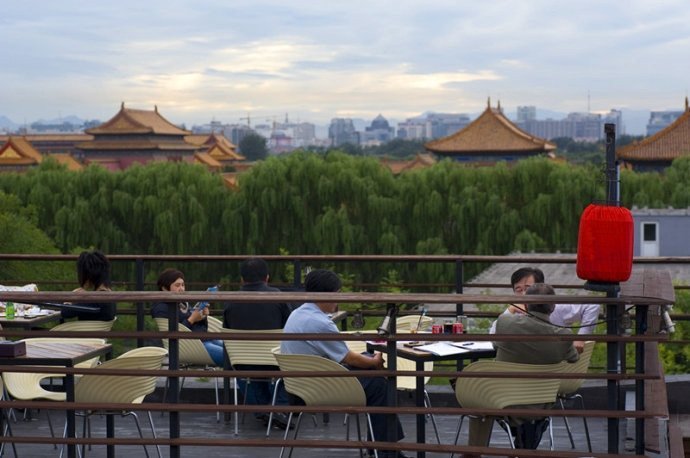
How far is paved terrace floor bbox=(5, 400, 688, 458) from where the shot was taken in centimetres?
527

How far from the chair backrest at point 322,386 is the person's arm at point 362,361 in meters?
0.15

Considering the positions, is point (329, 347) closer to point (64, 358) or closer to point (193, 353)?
point (64, 358)

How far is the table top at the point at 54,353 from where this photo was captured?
432cm

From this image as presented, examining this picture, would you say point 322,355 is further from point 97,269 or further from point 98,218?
point 98,218

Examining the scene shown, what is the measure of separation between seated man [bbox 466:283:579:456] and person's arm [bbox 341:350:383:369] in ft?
1.53

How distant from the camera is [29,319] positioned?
21.0 feet

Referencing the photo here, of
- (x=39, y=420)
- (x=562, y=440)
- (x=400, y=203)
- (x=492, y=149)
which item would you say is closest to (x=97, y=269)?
(x=39, y=420)

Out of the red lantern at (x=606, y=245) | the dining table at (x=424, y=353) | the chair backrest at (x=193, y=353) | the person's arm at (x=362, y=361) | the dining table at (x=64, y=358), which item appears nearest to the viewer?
the red lantern at (x=606, y=245)

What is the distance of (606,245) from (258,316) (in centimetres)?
219

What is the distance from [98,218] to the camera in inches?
1342

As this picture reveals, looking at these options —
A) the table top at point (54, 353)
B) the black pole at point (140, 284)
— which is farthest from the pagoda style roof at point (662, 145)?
the table top at point (54, 353)

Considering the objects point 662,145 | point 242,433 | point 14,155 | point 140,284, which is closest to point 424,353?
point 242,433

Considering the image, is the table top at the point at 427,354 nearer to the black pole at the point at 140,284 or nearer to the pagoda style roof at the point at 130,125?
the black pole at the point at 140,284

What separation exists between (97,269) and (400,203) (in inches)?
1075
